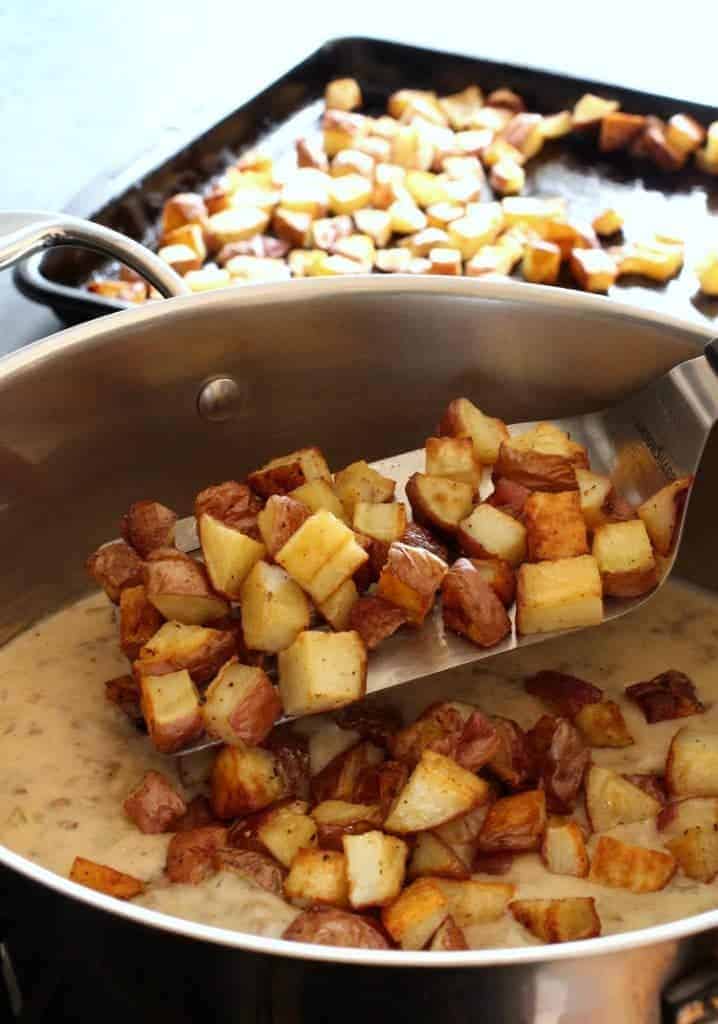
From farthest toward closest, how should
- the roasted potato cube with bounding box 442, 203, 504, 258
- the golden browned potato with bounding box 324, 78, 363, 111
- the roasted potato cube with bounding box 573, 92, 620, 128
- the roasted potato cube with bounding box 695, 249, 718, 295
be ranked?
the golden browned potato with bounding box 324, 78, 363, 111, the roasted potato cube with bounding box 573, 92, 620, 128, the roasted potato cube with bounding box 442, 203, 504, 258, the roasted potato cube with bounding box 695, 249, 718, 295

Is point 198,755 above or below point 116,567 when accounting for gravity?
below

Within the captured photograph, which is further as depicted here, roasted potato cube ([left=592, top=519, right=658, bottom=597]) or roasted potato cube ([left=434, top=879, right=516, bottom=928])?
roasted potato cube ([left=592, top=519, right=658, bottom=597])

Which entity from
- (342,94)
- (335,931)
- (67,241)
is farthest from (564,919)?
(342,94)

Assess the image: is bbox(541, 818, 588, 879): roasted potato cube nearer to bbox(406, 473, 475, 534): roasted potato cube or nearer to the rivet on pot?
bbox(406, 473, 475, 534): roasted potato cube

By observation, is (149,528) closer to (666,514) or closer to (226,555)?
(226,555)

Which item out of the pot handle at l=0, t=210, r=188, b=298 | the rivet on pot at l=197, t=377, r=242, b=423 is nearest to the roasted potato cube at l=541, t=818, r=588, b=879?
the rivet on pot at l=197, t=377, r=242, b=423

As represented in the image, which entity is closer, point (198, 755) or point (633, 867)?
point (633, 867)

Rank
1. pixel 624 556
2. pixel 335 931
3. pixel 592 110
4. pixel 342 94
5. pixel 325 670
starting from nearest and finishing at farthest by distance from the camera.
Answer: pixel 335 931, pixel 325 670, pixel 624 556, pixel 592 110, pixel 342 94
